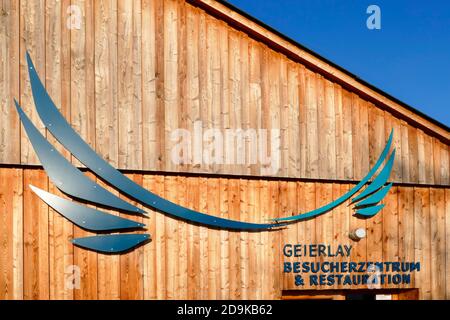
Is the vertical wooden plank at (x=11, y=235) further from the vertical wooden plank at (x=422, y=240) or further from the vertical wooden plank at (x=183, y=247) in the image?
the vertical wooden plank at (x=422, y=240)

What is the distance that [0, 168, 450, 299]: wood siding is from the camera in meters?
12.3

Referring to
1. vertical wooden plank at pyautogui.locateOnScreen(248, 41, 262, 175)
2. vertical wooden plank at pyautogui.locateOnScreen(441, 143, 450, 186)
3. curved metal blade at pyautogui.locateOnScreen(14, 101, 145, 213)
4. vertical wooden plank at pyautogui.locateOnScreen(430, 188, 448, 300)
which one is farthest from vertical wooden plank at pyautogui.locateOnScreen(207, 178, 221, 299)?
vertical wooden plank at pyautogui.locateOnScreen(441, 143, 450, 186)

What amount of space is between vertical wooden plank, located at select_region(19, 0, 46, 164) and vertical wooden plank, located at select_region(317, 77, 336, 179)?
19.0 feet

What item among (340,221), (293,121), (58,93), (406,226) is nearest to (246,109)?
(293,121)

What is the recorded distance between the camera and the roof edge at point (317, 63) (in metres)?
13.9

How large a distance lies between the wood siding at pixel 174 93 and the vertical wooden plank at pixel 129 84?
2 centimetres

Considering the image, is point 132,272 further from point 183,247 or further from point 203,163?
point 203,163

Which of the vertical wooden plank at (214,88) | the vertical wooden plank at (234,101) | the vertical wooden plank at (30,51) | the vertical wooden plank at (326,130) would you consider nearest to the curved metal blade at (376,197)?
the vertical wooden plank at (326,130)

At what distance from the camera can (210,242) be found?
Result: 13.6 m

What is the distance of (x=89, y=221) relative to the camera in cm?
1270

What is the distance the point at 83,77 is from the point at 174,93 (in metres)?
1.81

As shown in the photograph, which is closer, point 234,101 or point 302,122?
point 234,101

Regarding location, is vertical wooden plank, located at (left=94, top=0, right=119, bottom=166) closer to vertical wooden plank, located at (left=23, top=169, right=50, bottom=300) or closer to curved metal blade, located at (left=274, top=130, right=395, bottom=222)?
vertical wooden plank, located at (left=23, top=169, right=50, bottom=300)
